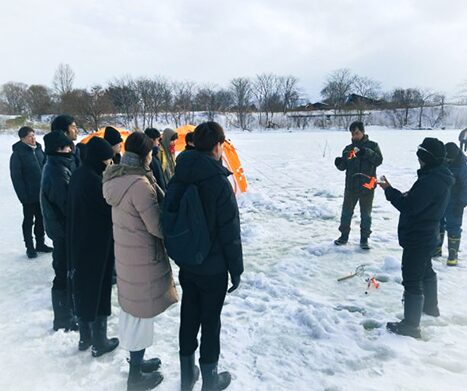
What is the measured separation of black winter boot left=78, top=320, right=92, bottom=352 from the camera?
3.10 metres

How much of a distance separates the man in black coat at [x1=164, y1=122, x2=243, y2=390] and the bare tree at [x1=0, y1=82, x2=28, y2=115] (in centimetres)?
6757

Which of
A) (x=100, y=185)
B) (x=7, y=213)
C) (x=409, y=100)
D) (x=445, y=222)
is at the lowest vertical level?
(x=7, y=213)

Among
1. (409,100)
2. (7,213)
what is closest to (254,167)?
(7,213)

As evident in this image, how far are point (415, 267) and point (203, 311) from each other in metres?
1.99

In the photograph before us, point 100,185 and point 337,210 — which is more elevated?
point 100,185

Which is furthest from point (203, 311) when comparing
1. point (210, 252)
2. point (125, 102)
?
point (125, 102)

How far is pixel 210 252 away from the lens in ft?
7.52

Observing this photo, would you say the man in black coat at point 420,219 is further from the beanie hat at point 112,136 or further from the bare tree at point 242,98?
the bare tree at point 242,98

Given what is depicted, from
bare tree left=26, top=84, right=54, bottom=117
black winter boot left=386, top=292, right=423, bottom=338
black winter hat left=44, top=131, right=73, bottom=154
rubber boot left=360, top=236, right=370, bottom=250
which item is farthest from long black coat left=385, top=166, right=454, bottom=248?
bare tree left=26, top=84, right=54, bottom=117

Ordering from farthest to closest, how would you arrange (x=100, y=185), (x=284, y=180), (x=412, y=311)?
(x=284, y=180), (x=412, y=311), (x=100, y=185)

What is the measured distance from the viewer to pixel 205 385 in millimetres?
2551

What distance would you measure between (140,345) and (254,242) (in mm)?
3524

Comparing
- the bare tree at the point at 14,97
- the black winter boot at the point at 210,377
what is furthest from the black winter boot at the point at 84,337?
the bare tree at the point at 14,97

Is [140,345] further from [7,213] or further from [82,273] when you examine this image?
[7,213]
